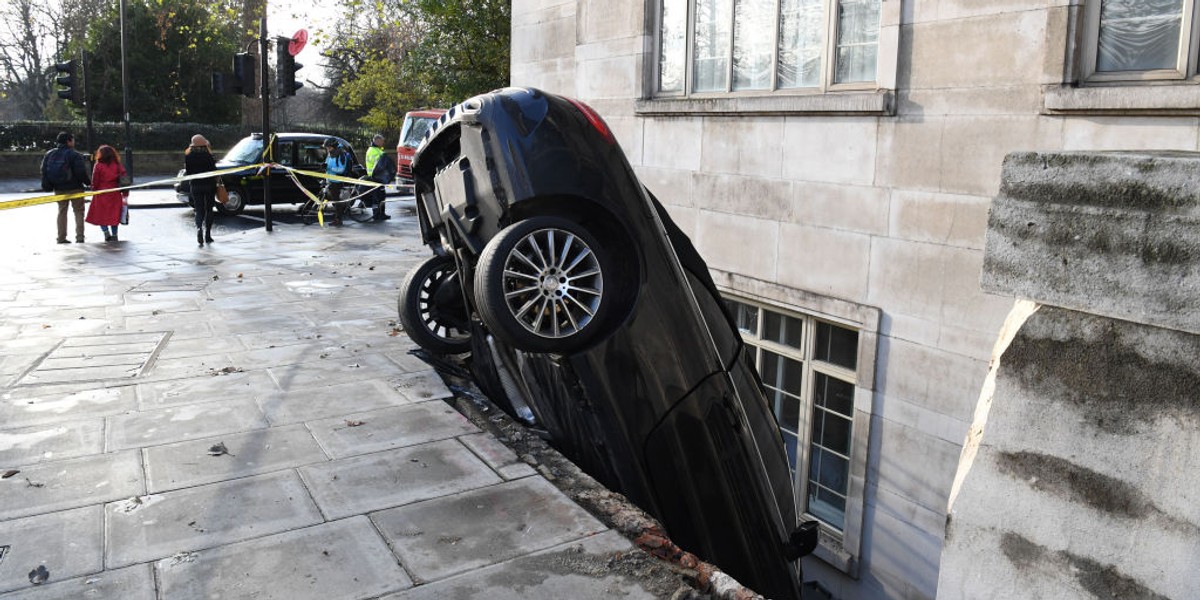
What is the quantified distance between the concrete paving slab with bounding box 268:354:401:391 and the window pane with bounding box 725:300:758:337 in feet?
10.9

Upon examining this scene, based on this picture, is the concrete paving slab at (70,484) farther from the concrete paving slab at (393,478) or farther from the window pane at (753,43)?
the window pane at (753,43)

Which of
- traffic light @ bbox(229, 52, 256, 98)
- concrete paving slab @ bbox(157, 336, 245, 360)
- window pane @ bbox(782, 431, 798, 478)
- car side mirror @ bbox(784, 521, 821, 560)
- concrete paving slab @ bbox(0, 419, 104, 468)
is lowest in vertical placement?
window pane @ bbox(782, 431, 798, 478)

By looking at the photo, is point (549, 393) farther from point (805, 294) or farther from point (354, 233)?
point (354, 233)

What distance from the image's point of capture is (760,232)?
28.7 ft

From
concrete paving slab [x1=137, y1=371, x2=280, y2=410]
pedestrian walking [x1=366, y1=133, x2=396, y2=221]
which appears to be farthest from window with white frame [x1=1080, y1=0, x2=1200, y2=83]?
pedestrian walking [x1=366, y1=133, x2=396, y2=221]

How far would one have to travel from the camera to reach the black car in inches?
833

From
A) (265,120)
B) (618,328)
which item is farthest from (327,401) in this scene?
(265,120)

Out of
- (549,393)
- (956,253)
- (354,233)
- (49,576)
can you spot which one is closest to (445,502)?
(549,393)

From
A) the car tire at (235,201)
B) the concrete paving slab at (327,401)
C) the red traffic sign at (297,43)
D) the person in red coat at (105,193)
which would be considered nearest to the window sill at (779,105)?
the concrete paving slab at (327,401)

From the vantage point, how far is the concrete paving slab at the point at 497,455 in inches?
200

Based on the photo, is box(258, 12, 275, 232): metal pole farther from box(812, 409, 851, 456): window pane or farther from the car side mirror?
the car side mirror

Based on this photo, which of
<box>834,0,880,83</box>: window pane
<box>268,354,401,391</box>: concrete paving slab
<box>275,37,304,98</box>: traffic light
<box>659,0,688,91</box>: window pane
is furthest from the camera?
<box>275,37,304,98</box>: traffic light

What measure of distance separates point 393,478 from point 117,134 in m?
35.6

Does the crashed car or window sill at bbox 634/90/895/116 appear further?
window sill at bbox 634/90/895/116
